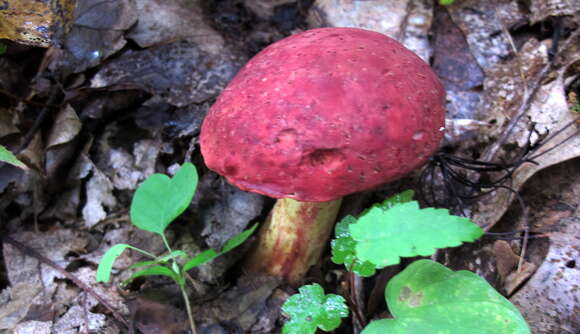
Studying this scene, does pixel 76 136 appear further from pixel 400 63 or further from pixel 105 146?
pixel 400 63

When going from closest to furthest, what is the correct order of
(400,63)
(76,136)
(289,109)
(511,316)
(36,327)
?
(511,316) < (289,109) < (400,63) < (36,327) < (76,136)

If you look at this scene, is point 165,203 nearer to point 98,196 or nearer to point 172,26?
point 98,196

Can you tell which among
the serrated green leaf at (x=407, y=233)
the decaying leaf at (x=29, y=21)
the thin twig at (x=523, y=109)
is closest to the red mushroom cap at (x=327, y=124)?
the serrated green leaf at (x=407, y=233)

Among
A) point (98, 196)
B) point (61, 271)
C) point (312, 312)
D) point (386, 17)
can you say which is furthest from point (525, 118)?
point (61, 271)

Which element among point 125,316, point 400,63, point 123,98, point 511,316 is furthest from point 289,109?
point 123,98

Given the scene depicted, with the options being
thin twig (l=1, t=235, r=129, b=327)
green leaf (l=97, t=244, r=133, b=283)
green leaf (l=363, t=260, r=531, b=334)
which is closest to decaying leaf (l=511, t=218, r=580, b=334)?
green leaf (l=363, t=260, r=531, b=334)

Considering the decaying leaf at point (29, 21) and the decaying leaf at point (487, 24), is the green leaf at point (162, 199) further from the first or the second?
the decaying leaf at point (487, 24)

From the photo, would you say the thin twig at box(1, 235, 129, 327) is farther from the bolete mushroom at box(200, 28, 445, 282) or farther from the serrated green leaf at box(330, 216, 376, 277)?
the serrated green leaf at box(330, 216, 376, 277)
